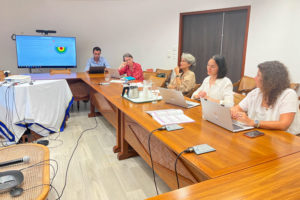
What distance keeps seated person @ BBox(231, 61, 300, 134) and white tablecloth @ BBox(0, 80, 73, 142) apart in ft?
7.85

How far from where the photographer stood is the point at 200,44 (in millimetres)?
4914

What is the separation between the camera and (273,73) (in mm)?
1608

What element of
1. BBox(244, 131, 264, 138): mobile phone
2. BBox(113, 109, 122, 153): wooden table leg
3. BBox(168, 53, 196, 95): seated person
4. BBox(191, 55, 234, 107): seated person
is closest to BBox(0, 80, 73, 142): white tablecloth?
BBox(113, 109, 122, 153): wooden table leg

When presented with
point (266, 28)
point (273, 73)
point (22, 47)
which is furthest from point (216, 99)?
point (22, 47)

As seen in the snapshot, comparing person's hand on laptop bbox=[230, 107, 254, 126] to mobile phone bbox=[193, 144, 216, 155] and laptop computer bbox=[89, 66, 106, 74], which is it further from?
laptop computer bbox=[89, 66, 106, 74]

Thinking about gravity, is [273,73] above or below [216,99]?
above

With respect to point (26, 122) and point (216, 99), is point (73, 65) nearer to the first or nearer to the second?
point (26, 122)

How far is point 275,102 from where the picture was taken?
5.32 feet

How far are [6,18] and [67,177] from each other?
4.39m

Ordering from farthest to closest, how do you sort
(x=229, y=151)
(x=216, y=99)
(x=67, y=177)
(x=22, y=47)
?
1. (x=22, y=47)
2. (x=216, y=99)
3. (x=67, y=177)
4. (x=229, y=151)

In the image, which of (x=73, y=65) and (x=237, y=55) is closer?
(x=237, y=55)

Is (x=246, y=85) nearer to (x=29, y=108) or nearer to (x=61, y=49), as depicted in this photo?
(x=29, y=108)

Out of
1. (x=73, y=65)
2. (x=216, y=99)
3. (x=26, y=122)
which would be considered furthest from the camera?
(x=73, y=65)

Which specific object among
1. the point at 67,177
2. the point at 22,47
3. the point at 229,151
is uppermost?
the point at 22,47
